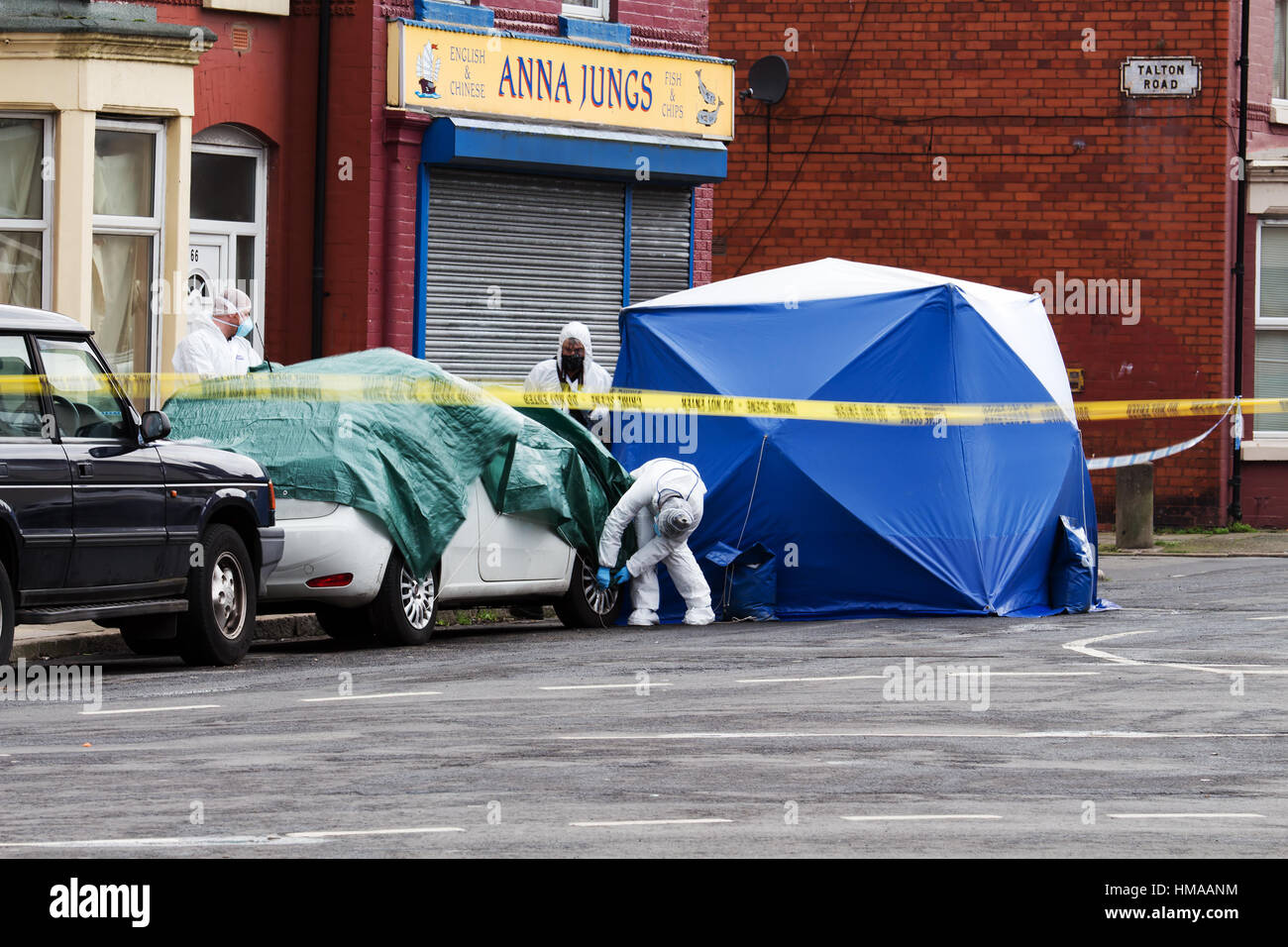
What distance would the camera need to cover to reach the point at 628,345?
17.8m

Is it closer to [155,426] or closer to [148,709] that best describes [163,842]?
[148,709]

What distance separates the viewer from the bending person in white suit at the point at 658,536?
15711 mm

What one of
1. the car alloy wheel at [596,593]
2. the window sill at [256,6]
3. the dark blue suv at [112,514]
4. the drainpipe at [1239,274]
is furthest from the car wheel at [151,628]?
the drainpipe at [1239,274]

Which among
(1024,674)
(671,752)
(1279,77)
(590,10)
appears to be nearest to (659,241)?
(590,10)

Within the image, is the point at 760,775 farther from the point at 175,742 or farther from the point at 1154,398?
the point at 1154,398

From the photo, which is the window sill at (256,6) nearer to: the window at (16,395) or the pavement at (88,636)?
the pavement at (88,636)

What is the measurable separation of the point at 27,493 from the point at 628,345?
703cm

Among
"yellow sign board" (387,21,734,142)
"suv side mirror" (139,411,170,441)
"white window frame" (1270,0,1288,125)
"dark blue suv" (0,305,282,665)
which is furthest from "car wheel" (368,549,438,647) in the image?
"white window frame" (1270,0,1288,125)

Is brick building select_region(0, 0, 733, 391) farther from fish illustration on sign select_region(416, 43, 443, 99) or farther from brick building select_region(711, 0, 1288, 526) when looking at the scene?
brick building select_region(711, 0, 1288, 526)

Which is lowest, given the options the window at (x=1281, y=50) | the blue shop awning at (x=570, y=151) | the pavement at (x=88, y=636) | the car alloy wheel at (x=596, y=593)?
the pavement at (x=88, y=636)

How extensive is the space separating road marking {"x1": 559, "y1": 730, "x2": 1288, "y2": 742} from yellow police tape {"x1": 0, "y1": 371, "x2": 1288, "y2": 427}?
4.05 meters

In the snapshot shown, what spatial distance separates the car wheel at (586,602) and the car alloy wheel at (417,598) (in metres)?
1.58

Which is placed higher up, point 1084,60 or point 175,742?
point 1084,60

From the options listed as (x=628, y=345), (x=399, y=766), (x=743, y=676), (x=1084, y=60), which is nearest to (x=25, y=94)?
(x=628, y=345)
